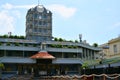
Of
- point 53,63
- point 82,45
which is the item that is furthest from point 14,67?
point 82,45

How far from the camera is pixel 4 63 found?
58406 millimetres

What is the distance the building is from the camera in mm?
60062

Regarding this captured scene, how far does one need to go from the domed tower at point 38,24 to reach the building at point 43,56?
34.9 ft

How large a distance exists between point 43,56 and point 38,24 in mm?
19650

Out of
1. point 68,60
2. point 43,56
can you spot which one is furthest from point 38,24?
point 43,56

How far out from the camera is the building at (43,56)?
6006cm

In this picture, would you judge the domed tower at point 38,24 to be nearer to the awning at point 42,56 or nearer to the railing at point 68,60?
the railing at point 68,60

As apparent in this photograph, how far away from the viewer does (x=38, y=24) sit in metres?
77.5

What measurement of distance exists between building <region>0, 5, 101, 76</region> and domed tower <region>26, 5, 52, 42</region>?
419 inches

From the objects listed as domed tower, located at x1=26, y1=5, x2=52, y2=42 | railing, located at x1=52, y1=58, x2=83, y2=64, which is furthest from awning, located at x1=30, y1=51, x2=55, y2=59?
domed tower, located at x1=26, y1=5, x2=52, y2=42

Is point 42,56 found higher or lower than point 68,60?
higher

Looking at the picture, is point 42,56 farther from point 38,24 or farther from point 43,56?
point 38,24

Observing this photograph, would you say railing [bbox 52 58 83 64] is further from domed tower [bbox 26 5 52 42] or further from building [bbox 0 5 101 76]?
domed tower [bbox 26 5 52 42]

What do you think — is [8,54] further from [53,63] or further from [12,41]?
[53,63]
